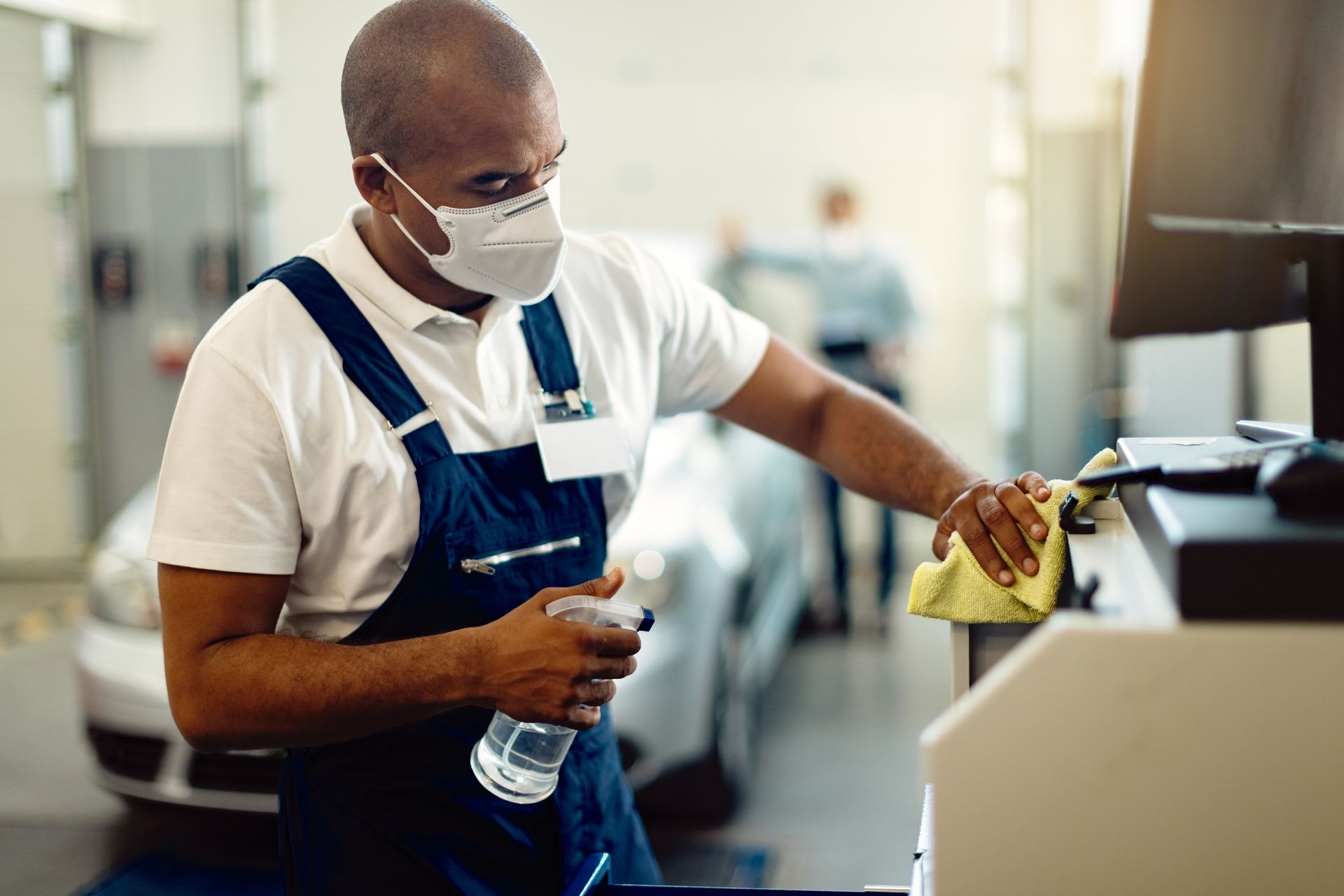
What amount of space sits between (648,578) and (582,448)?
1452 millimetres

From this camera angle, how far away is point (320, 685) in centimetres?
121

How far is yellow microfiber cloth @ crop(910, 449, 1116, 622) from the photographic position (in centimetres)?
113

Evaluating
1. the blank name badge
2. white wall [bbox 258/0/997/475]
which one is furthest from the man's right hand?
white wall [bbox 258/0/997/475]

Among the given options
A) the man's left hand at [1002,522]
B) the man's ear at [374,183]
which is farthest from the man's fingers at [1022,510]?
the man's ear at [374,183]

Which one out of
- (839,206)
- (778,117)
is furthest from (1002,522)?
(778,117)

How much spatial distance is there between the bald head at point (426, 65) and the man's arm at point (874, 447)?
544 mm

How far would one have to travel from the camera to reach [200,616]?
124cm

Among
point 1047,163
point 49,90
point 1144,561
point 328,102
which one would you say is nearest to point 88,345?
point 49,90

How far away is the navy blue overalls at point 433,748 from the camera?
1343 millimetres

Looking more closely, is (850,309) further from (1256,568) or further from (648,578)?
(1256,568)

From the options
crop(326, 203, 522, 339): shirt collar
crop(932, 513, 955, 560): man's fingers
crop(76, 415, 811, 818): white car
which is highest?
crop(326, 203, 522, 339): shirt collar

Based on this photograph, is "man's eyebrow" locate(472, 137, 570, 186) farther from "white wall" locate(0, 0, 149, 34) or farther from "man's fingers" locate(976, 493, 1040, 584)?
"white wall" locate(0, 0, 149, 34)

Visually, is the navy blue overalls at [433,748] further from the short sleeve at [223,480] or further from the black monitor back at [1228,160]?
the black monitor back at [1228,160]

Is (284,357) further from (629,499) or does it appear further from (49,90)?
(49,90)
